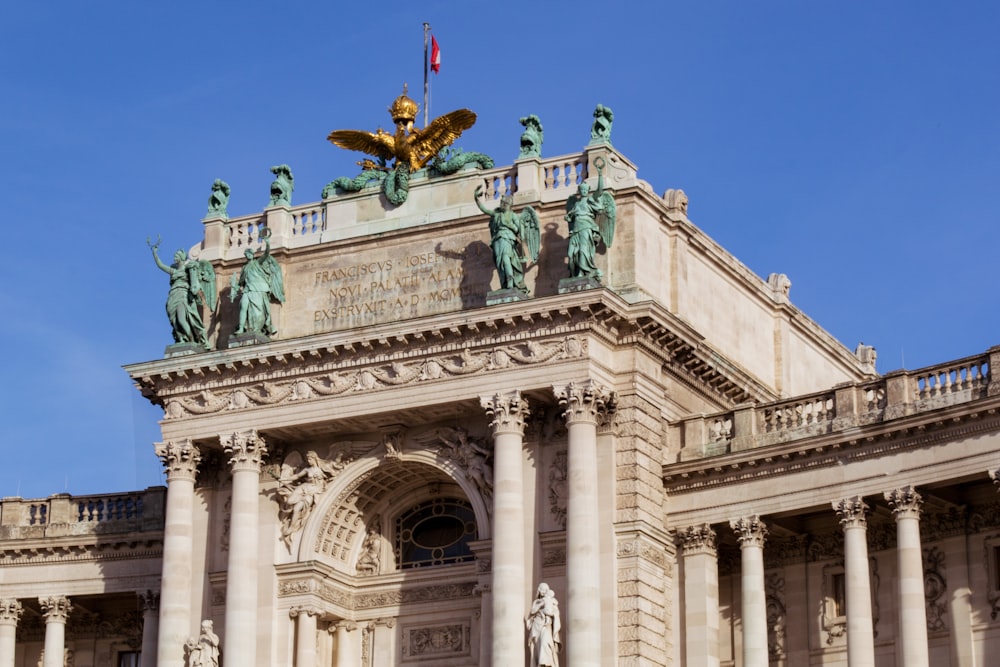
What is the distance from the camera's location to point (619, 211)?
5028cm

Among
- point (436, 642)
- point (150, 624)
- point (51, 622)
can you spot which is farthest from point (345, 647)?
point (51, 622)

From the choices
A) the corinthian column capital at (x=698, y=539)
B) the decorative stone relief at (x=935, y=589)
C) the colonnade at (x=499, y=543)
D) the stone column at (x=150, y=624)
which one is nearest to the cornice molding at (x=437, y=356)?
the colonnade at (x=499, y=543)

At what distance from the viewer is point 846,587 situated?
1827 inches

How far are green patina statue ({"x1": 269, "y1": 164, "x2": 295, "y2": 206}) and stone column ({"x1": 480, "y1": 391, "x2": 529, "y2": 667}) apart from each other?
28.1ft

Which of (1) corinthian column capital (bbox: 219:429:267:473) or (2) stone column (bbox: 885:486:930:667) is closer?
(2) stone column (bbox: 885:486:930:667)

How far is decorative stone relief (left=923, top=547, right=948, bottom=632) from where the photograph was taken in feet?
153

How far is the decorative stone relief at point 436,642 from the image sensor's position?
5059cm

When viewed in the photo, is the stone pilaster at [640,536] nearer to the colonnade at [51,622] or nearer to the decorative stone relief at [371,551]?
the decorative stone relief at [371,551]

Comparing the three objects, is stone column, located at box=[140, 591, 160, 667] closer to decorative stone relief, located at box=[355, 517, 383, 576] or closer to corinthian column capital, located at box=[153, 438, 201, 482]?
corinthian column capital, located at box=[153, 438, 201, 482]

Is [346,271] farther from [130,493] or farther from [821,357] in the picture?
[821,357]

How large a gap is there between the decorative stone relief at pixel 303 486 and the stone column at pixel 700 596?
8059mm

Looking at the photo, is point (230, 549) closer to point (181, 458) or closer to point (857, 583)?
point (181, 458)

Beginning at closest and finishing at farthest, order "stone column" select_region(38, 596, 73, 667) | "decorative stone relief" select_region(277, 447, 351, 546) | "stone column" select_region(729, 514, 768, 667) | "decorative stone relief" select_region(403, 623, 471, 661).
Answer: "stone column" select_region(729, 514, 768, 667), "decorative stone relief" select_region(403, 623, 471, 661), "decorative stone relief" select_region(277, 447, 351, 546), "stone column" select_region(38, 596, 73, 667)

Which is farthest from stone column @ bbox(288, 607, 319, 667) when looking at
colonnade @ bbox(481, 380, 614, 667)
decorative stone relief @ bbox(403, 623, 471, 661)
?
colonnade @ bbox(481, 380, 614, 667)
